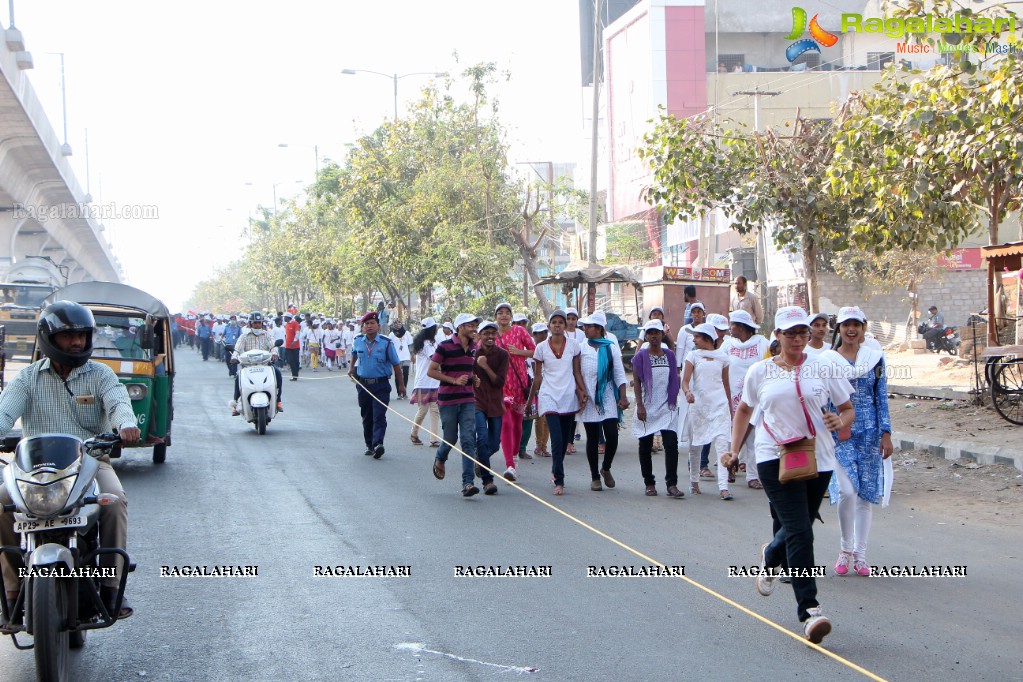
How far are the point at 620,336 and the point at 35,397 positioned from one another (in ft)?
62.9

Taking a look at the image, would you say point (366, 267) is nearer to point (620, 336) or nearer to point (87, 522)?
point (620, 336)

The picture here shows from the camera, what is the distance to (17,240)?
5106 cm

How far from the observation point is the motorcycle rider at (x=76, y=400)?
17.7 feet

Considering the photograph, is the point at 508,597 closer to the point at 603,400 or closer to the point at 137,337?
the point at 603,400

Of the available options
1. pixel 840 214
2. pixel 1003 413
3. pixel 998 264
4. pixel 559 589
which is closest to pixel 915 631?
pixel 559 589

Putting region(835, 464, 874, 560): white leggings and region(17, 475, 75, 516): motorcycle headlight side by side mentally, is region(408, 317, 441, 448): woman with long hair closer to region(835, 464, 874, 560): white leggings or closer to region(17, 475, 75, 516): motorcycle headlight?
region(835, 464, 874, 560): white leggings

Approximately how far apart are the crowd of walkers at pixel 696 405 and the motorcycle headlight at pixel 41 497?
3.53 meters

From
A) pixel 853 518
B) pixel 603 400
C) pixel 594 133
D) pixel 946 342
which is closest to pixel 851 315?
pixel 853 518

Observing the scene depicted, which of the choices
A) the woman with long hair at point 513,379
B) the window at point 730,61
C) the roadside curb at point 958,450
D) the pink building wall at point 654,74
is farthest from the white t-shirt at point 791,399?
the window at point 730,61

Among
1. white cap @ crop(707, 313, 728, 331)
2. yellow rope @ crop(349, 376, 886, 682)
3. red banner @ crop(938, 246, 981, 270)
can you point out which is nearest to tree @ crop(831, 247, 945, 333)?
red banner @ crop(938, 246, 981, 270)

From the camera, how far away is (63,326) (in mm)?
5500

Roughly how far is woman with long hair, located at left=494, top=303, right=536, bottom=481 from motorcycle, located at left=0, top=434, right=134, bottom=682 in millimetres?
6974

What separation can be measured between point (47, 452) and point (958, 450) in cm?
1102

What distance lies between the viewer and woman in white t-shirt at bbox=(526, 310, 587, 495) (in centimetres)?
1097
